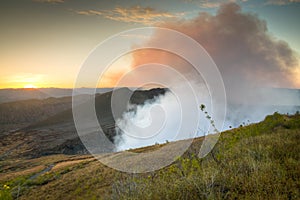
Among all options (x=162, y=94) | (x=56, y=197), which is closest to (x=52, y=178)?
(x=56, y=197)

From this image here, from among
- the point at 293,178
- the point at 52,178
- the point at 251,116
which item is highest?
the point at 251,116

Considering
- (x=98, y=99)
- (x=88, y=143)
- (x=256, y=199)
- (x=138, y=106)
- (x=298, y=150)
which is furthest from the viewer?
(x=98, y=99)

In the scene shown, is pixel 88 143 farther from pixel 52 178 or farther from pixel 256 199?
pixel 256 199

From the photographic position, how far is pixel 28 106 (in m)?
180

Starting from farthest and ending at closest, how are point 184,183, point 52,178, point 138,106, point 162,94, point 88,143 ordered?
point 162,94 < point 138,106 < point 88,143 < point 52,178 < point 184,183

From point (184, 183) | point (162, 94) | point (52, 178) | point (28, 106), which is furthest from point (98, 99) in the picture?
point (184, 183)

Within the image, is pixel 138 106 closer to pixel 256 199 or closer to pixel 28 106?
pixel 256 199

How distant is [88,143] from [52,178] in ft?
179

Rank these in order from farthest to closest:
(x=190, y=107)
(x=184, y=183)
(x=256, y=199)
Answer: (x=190, y=107) → (x=184, y=183) → (x=256, y=199)

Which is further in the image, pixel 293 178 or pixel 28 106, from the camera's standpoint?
pixel 28 106

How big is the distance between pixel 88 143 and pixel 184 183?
77446 millimetres

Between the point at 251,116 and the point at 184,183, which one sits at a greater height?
the point at 251,116

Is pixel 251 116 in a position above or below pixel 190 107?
above

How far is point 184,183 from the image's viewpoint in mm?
6445
